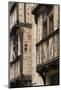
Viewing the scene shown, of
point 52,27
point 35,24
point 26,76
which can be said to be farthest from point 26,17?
point 26,76

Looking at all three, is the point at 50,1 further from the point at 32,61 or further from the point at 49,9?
the point at 32,61

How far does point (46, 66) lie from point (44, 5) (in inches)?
27.4

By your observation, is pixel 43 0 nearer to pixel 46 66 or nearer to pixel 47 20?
pixel 47 20

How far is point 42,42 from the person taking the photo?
2652 mm

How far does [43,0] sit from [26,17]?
0.29m

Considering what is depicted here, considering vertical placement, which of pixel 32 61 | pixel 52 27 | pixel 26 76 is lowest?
pixel 26 76

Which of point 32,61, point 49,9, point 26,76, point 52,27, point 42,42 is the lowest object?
point 26,76

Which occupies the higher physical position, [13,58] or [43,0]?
[43,0]

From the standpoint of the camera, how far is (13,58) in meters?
2.58

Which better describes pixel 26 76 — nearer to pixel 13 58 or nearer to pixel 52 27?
pixel 13 58

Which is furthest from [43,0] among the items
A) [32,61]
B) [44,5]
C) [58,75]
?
[58,75]

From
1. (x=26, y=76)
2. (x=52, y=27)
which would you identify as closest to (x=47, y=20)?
(x=52, y=27)

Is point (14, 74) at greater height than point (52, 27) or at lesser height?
lesser

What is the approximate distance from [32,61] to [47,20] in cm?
49
